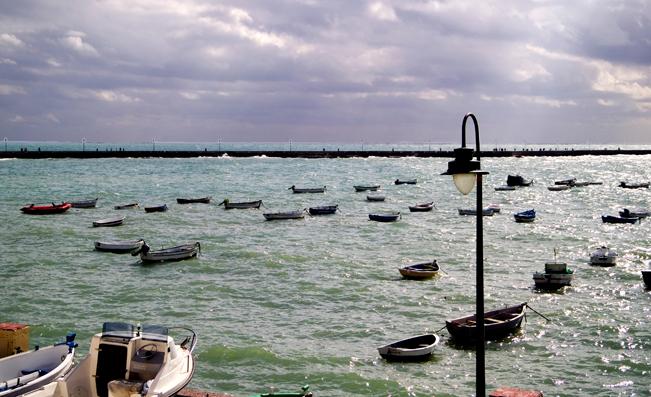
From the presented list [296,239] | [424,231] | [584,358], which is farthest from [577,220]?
[584,358]

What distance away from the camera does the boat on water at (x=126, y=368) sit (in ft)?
45.9

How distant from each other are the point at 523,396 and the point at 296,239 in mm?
37759

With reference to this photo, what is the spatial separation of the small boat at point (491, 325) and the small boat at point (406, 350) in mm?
1620

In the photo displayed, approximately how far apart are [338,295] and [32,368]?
17.9 m

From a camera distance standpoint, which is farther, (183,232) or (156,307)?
(183,232)

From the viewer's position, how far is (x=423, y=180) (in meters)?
125

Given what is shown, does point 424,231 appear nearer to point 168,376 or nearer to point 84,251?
point 84,251

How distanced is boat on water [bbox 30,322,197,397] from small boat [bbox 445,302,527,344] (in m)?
12.1

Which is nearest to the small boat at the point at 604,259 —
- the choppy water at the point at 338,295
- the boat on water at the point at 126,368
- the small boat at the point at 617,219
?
the choppy water at the point at 338,295

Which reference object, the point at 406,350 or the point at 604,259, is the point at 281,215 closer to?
the point at 604,259

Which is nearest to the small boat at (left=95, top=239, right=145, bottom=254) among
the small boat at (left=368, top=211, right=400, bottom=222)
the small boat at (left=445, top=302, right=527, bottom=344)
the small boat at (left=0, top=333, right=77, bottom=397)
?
the small boat at (left=368, top=211, right=400, bottom=222)

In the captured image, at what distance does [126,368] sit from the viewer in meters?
14.7

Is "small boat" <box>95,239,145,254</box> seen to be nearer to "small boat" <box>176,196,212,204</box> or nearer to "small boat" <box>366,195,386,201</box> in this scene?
"small boat" <box>176,196,212,204</box>

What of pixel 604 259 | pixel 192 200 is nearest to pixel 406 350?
pixel 604 259
